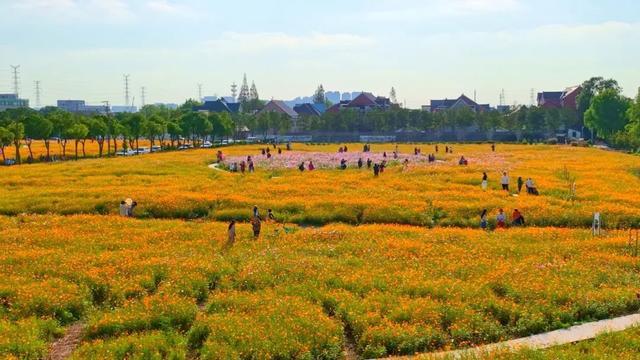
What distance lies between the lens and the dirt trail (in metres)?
17.1

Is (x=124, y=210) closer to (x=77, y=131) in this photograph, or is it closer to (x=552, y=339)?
(x=552, y=339)

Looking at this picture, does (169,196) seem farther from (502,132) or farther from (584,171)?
(502,132)

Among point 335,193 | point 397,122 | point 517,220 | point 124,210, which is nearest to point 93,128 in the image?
point 124,210

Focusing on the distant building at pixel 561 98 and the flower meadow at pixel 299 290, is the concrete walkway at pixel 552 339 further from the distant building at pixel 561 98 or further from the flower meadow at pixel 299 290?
the distant building at pixel 561 98

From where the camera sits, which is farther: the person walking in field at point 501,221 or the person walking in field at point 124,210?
the person walking in field at point 124,210

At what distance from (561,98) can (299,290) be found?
6661 inches

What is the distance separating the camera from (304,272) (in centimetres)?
2325

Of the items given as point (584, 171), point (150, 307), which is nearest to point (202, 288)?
point (150, 307)

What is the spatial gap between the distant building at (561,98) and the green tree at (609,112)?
4106 centimetres

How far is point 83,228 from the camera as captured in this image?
105 feet

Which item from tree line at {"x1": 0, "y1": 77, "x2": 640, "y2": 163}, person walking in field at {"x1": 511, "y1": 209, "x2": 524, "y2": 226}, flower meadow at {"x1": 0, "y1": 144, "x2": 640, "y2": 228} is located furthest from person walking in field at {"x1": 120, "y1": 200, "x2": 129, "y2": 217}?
tree line at {"x1": 0, "y1": 77, "x2": 640, "y2": 163}

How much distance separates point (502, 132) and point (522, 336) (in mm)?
130630

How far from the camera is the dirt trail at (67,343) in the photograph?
17.1 meters

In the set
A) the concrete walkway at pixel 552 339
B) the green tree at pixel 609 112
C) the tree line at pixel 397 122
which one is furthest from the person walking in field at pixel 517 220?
the green tree at pixel 609 112
